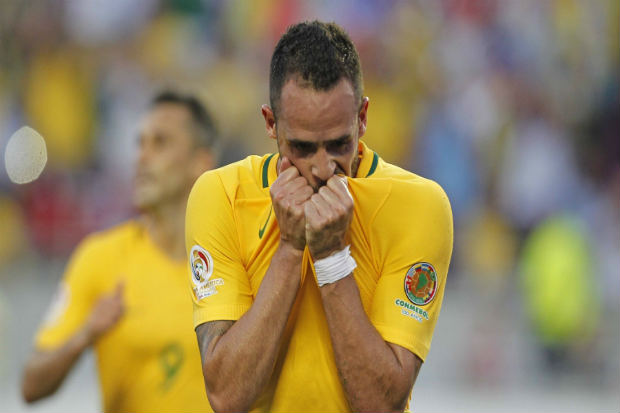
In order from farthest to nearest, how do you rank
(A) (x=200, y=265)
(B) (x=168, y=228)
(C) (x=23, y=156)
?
(C) (x=23, y=156), (B) (x=168, y=228), (A) (x=200, y=265)

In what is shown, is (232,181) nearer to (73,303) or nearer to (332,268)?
(332,268)

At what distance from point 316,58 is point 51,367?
8.32ft

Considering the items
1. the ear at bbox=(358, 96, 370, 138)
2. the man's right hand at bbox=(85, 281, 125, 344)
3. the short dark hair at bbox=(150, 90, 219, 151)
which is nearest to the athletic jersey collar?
the ear at bbox=(358, 96, 370, 138)

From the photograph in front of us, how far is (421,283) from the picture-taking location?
3.09 metres

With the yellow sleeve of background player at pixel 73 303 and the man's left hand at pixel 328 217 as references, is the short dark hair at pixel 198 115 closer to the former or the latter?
the yellow sleeve of background player at pixel 73 303

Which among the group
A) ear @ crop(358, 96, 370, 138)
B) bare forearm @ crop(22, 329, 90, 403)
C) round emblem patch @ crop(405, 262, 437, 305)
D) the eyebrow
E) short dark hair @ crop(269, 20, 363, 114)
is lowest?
bare forearm @ crop(22, 329, 90, 403)

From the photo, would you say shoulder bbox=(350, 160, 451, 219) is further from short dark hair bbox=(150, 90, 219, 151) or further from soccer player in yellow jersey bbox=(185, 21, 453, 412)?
short dark hair bbox=(150, 90, 219, 151)

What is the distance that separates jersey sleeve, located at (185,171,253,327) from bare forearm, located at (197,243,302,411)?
0.14 meters

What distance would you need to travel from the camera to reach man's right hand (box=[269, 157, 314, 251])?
9.58ft

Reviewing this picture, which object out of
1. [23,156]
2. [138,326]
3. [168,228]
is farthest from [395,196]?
[23,156]

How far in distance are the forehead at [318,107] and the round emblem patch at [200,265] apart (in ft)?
1.73

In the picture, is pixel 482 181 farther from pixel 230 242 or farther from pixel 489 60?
pixel 230 242

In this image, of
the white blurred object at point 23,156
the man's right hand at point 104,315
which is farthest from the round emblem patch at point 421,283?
the white blurred object at point 23,156

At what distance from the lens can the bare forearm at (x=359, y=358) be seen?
113 inches
